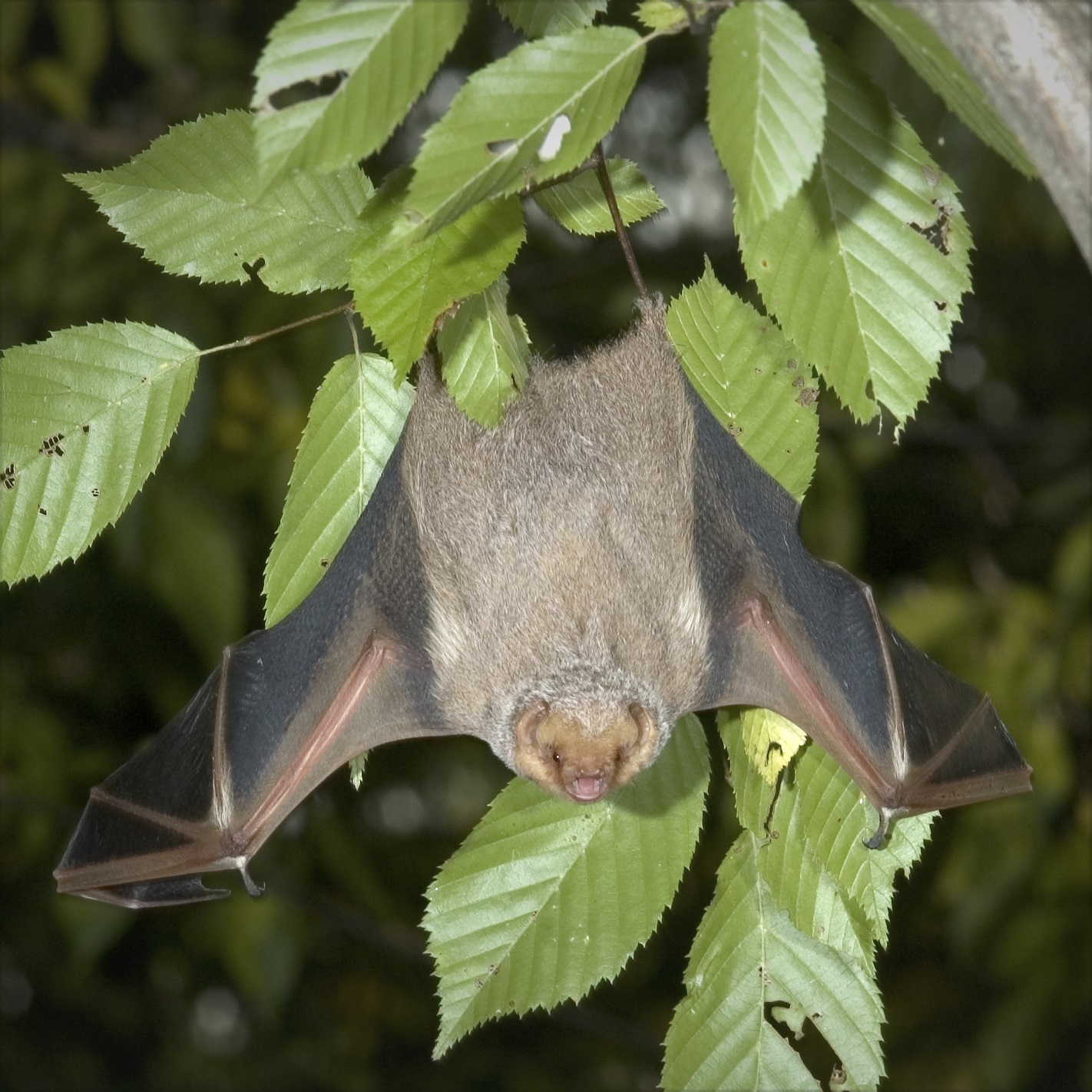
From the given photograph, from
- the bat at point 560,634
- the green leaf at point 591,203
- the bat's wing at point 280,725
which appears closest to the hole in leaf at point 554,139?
the green leaf at point 591,203

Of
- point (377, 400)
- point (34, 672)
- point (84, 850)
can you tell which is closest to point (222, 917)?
point (34, 672)

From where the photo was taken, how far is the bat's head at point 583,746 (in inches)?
119

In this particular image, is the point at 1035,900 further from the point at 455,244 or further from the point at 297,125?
the point at 297,125

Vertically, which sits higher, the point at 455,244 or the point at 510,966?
the point at 455,244

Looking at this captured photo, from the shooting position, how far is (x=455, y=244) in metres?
2.40

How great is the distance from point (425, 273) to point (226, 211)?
59 cm

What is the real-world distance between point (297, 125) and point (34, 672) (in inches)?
256

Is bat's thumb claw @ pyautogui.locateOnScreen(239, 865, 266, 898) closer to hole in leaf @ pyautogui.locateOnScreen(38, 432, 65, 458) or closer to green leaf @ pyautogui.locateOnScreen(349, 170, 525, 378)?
hole in leaf @ pyautogui.locateOnScreen(38, 432, 65, 458)

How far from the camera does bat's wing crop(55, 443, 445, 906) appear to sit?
129 inches

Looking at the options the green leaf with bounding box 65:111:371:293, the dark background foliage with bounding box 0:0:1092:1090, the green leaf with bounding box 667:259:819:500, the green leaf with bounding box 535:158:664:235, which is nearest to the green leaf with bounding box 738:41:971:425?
the green leaf with bounding box 667:259:819:500

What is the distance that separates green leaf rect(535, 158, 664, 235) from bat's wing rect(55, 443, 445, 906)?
0.86 m

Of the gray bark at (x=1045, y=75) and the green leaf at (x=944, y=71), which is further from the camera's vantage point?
the green leaf at (x=944, y=71)

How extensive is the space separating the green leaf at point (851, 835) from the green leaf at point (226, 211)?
1590mm

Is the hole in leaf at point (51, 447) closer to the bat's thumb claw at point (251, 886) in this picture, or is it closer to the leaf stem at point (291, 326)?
the leaf stem at point (291, 326)
